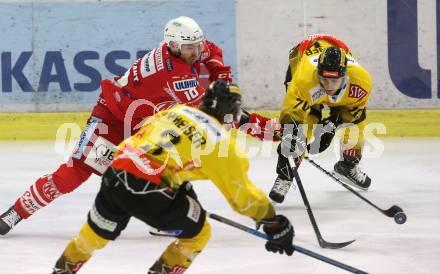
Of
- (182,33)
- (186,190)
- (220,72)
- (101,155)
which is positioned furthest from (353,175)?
(186,190)

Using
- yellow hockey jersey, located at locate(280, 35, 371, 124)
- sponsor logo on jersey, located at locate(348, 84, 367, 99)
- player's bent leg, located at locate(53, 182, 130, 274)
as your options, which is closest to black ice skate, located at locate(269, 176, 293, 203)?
yellow hockey jersey, located at locate(280, 35, 371, 124)

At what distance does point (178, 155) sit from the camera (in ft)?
10.8

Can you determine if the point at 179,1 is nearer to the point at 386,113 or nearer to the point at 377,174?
the point at 386,113

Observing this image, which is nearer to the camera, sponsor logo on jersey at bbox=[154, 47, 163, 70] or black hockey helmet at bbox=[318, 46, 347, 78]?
sponsor logo on jersey at bbox=[154, 47, 163, 70]

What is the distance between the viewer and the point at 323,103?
18.5ft

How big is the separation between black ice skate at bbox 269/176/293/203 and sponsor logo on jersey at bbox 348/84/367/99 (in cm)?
60

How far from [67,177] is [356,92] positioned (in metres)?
1.76

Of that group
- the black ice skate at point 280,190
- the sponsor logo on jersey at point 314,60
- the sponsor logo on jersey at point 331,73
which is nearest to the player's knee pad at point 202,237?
the sponsor logo on jersey at point 331,73

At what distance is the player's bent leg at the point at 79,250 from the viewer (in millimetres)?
3322

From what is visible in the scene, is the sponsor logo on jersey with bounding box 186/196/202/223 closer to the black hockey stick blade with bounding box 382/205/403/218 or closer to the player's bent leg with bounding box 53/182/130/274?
the player's bent leg with bounding box 53/182/130/274

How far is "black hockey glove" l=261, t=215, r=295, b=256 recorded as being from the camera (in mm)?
3283

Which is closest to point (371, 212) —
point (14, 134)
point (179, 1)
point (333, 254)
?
point (333, 254)

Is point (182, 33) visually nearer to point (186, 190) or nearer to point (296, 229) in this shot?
point (296, 229)

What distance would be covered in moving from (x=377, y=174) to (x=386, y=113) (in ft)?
4.53
